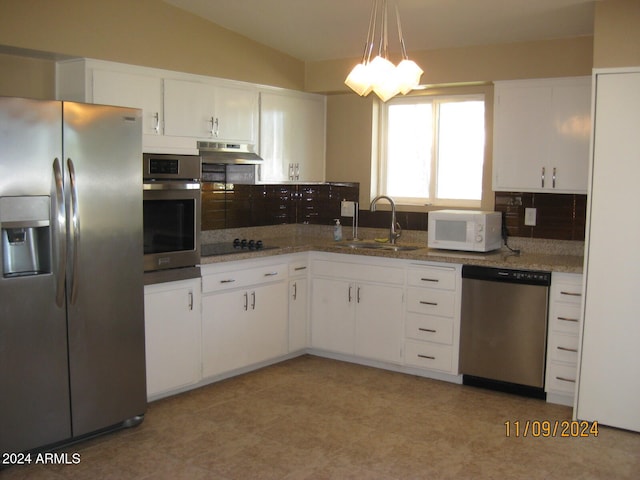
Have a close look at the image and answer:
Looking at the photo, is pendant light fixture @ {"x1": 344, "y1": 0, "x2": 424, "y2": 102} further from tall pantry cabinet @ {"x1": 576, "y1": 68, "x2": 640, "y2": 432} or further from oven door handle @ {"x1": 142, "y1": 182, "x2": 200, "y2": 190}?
oven door handle @ {"x1": 142, "y1": 182, "x2": 200, "y2": 190}

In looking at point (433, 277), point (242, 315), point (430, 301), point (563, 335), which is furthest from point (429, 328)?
point (242, 315)

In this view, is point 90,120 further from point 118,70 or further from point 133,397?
point 133,397

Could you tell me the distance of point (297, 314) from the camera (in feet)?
16.6

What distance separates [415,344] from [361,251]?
799mm

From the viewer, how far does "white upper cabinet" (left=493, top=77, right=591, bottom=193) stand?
14.3 ft

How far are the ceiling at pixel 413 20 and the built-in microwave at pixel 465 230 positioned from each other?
128 centimetres

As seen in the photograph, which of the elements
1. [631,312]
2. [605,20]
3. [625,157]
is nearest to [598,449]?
[631,312]

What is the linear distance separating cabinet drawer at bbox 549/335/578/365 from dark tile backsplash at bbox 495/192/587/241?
0.84 metres

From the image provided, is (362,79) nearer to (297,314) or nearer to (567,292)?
(567,292)

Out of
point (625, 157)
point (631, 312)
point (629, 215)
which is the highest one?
point (625, 157)

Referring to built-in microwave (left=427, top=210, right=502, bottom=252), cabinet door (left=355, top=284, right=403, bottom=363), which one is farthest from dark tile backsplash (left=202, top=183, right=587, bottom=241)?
cabinet door (left=355, top=284, right=403, bottom=363)

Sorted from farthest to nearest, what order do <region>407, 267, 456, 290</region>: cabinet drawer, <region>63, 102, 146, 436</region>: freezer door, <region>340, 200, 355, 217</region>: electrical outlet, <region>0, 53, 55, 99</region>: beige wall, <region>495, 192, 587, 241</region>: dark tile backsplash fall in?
<region>340, 200, 355, 217</region>: electrical outlet < <region>495, 192, 587, 241</region>: dark tile backsplash < <region>407, 267, 456, 290</region>: cabinet drawer < <region>0, 53, 55, 99</region>: beige wall < <region>63, 102, 146, 436</region>: freezer door

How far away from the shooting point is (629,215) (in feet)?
11.9
